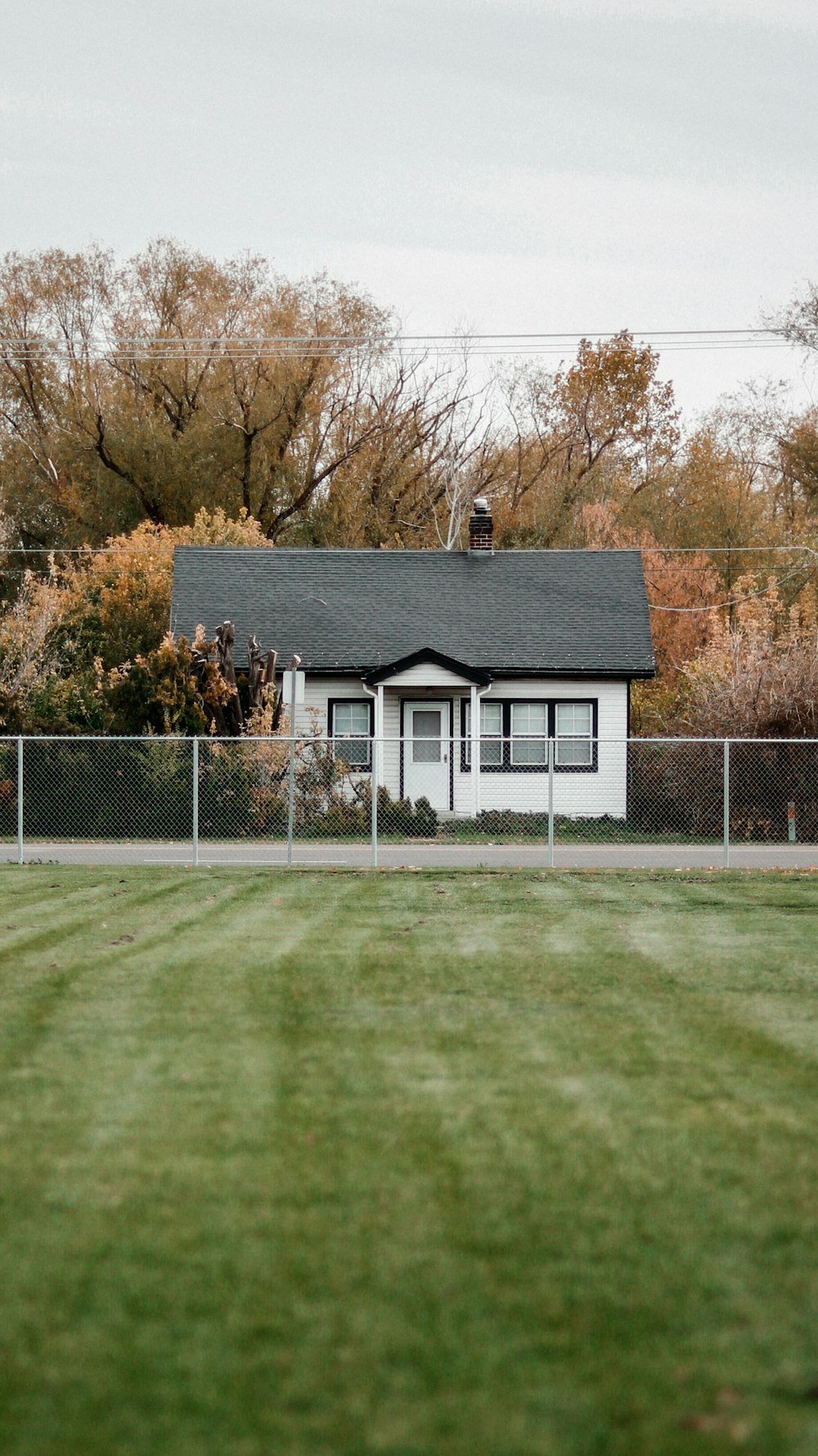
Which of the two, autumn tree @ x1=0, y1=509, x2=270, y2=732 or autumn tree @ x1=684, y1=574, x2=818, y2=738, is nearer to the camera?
autumn tree @ x1=684, y1=574, x2=818, y2=738

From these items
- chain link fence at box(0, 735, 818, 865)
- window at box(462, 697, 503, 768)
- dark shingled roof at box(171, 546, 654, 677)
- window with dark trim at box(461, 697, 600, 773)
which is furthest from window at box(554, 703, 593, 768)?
chain link fence at box(0, 735, 818, 865)

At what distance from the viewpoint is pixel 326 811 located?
71.4ft

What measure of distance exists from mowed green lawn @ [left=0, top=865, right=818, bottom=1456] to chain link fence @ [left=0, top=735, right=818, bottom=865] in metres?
10.3

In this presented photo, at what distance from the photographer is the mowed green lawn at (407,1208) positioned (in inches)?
134

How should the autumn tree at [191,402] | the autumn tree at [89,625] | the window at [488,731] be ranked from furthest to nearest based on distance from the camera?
the autumn tree at [191,402] < the window at [488,731] < the autumn tree at [89,625]

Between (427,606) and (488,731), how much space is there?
3315 mm

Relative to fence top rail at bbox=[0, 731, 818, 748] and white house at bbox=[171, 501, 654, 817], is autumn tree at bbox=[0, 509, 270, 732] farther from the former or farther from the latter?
white house at bbox=[171, 501, 654, 817]

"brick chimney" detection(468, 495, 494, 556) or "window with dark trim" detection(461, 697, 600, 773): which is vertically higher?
"brick chimney" detection(468, 495, 494, 556)

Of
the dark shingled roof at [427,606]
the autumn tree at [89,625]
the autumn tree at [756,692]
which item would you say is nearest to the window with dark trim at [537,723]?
the dark shingled roof at [427,606]

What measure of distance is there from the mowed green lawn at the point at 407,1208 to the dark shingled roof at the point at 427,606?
61.1ft

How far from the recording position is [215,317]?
136 feet

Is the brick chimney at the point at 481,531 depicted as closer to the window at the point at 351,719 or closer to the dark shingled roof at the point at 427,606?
the dark shingled roof at the point at 427,606

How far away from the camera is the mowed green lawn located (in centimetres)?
341

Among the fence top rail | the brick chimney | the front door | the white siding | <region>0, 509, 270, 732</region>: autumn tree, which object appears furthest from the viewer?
the brick chimney
